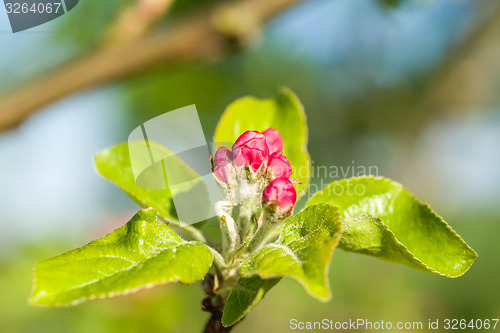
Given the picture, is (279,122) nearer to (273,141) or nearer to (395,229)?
(273,141)

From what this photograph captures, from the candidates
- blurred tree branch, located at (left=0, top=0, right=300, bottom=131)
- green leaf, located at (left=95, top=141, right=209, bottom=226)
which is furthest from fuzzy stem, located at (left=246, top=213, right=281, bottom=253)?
blurred tree branch, located at (left=0, top=0, right=300, bottom=131)

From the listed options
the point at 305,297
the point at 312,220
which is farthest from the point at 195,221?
the point at 305,297

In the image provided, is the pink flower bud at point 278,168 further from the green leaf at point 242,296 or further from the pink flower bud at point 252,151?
the green leaf at point 242,296

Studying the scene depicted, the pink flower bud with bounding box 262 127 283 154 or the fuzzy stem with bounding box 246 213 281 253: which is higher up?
the pink flower bud with bounding box 262 127 283 154

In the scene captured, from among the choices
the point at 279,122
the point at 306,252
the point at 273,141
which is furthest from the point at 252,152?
the point at 279,122

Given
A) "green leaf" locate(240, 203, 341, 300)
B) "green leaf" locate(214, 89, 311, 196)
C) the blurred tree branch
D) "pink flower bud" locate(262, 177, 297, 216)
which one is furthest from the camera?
"green leaf" locate(214, 89, 311, 196)

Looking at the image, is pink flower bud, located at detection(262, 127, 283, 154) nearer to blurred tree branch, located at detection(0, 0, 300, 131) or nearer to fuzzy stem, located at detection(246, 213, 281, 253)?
fuzzy stem, located at detection(246, 213, 281, 253)

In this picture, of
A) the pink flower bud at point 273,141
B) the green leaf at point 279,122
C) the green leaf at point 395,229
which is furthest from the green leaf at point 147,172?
the green leaf at point 395,229
